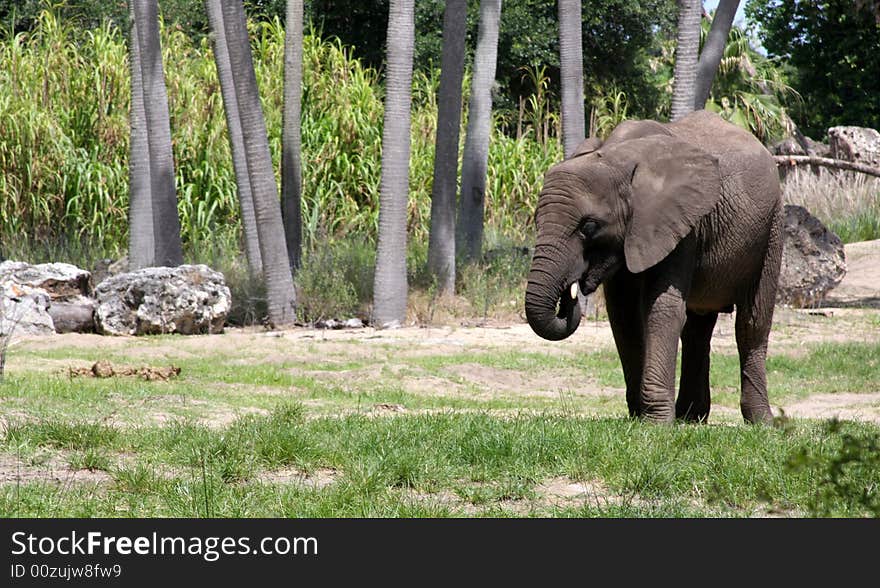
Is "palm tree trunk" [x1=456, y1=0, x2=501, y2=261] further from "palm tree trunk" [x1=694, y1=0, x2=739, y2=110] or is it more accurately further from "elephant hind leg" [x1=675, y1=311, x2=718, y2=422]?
"elephant hind leg" [x1=675, y1=311, x2=718, y2=422]

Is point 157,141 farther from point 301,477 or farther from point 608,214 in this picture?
point 301,477

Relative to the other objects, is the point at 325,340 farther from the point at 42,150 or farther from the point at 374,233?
the point at 42,150

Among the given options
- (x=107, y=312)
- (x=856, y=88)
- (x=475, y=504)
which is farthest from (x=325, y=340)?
(x=856, y=88)

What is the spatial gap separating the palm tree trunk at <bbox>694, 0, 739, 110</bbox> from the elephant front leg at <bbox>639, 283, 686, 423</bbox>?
9.40 metres

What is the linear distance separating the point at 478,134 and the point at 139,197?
15.6 ft

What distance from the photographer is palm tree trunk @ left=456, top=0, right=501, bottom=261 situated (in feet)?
56.7

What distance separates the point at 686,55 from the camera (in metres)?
15.6

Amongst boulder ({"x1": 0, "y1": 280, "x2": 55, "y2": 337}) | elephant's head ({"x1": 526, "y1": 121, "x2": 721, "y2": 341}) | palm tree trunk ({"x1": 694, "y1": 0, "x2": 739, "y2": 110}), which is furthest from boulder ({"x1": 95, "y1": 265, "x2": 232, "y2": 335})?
elephant's head ({"x1": 526, "y1": 121, "x2": 721, "y2": 341})

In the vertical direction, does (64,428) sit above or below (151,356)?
above

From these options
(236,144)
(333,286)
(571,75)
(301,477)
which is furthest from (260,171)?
(301,477)

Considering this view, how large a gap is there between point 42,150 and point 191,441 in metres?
13.3

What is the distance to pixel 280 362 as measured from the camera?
1250cm

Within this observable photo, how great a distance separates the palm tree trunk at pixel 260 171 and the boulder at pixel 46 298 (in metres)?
2.23

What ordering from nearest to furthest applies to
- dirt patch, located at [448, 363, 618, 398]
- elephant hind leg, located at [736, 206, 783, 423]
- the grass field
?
the grass field → elephant hind leg, located at [736, 206, 783, 423] → dirt patch, located at [448, 363, 618, 398]
